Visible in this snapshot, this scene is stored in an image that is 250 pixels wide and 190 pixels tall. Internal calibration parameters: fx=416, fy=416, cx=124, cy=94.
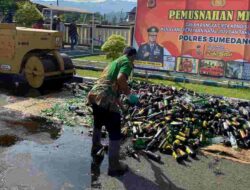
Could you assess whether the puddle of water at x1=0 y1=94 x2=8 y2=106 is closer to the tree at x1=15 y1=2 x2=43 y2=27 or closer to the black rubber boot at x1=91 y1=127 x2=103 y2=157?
the black rubber boot at x1=91 y1=127 x2=103 y2=157

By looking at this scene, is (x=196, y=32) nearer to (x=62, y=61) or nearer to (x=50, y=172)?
(x=62, y=61)

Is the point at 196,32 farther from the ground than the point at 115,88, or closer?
farther from the ground

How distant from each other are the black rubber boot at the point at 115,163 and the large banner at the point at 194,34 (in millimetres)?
7502

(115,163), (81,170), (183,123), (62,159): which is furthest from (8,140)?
(183,123)

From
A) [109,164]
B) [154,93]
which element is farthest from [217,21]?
[109,164]

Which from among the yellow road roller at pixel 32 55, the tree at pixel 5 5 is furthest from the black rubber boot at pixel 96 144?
the tree at pixel 5 5

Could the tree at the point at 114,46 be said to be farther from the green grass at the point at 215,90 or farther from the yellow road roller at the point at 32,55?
the yellow road roller at the point at 32,55

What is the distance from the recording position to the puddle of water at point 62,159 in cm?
600

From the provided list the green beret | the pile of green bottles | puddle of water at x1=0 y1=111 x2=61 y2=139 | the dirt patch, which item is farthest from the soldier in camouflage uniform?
the green beret

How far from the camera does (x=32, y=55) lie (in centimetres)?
1271

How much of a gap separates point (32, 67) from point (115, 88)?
661 centimetres

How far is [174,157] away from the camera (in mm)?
7137

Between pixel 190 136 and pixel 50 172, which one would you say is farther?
pixel 190 136

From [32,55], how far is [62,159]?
6500 mm
